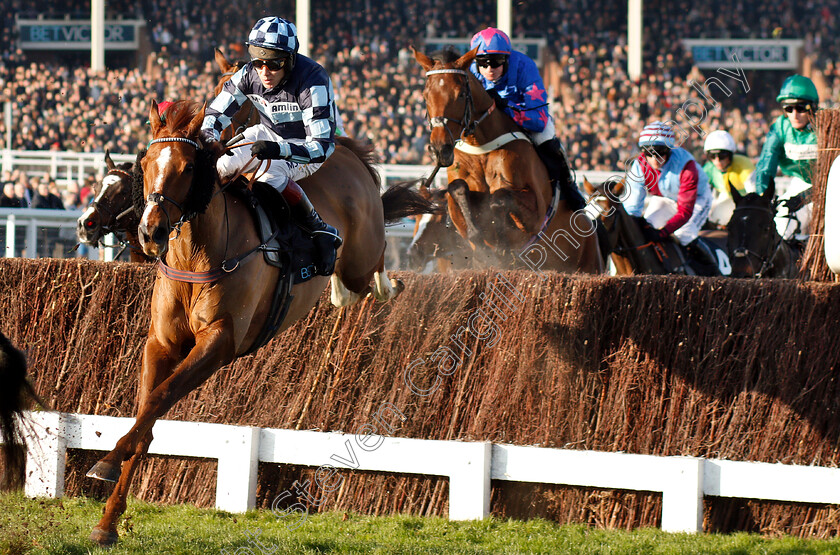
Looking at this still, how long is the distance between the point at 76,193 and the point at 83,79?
24.1ft

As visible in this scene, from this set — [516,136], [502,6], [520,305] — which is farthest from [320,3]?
[520,305]

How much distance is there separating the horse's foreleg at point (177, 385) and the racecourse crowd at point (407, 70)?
9943mm

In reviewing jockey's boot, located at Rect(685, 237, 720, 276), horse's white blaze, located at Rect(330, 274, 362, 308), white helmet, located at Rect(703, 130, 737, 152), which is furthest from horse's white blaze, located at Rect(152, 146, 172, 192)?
white helmet, located at Rect(703, 130, 737, 152)

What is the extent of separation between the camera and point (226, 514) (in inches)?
215

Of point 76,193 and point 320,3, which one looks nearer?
point 76,193

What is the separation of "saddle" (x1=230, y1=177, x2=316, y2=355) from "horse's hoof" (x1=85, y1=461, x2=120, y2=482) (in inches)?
44.2

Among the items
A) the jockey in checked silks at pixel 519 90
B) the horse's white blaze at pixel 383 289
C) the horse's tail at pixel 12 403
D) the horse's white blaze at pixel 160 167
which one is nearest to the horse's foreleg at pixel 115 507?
the horse's tail at pixel 12 403

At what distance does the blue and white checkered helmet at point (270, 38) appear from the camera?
16.6ft

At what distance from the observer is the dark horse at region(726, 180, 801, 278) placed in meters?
9.02

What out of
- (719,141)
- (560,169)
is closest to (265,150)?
(560,169)

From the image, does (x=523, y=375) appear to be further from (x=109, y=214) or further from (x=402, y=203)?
(x=109, y=214)

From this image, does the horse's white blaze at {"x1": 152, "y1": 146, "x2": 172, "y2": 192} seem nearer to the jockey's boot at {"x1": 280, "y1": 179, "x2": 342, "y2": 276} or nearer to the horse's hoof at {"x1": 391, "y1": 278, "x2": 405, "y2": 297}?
the jockey's boot at {"x1": 280, "y1": 179, "x2": 342, "y2": 276}

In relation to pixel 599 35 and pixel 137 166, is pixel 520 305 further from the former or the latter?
pixel 599 35

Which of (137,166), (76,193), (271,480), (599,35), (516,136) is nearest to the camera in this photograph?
(137,166)
